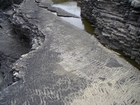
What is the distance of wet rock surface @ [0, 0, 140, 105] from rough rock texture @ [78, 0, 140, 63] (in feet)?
2.09

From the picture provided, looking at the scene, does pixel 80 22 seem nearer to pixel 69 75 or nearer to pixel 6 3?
pixel 69 75

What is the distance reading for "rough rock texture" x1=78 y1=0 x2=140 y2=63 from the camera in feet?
15.2

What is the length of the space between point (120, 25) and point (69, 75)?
2.47 metres

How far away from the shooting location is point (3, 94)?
→ 3.12 metres

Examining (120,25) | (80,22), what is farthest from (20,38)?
(120,25)

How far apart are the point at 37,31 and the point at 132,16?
2783 millimetres

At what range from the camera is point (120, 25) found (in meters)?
5.15

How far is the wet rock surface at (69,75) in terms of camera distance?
10.2 feet

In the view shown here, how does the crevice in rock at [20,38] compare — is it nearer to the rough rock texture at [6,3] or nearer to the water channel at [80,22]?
the water channel at [80,22]

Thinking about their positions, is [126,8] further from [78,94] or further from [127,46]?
[78,94]

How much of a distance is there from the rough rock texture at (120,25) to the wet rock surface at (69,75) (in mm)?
636

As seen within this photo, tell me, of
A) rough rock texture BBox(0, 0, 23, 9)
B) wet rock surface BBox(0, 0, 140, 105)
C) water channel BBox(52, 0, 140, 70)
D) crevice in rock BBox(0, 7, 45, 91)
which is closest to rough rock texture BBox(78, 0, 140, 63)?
water channel BBox(52, 0, 140, 70)

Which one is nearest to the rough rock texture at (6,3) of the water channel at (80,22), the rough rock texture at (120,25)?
the water channel at (80,22)

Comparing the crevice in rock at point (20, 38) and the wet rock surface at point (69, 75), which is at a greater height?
the wet rock surface at point (69, 75)
